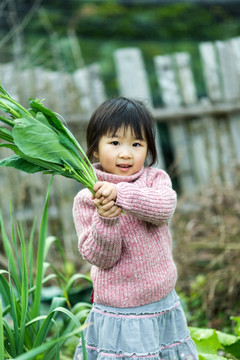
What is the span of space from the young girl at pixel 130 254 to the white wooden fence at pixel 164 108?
2.33m

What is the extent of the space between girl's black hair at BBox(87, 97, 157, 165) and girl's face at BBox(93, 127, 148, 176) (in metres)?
0.02

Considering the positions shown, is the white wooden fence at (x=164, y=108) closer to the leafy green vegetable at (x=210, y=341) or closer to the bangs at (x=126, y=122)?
the leafy green vegetable at (x=210, y=341)

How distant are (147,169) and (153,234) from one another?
30 centimetres

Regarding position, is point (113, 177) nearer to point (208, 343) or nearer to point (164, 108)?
point (208, 343)

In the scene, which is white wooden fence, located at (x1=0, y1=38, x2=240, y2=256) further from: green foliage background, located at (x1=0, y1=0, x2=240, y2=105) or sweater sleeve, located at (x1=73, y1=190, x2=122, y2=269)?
green foliage background, located at (x1=0, y1=0, x2=240, y2=105)

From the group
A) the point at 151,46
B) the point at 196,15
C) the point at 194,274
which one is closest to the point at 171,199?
the point at 194,274

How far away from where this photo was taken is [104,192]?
1.73 m

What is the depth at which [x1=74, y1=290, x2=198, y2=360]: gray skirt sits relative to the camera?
1900 millimetres

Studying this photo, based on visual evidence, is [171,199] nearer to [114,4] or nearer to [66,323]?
[66,323]

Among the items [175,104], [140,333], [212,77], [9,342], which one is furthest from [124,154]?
[212,77]

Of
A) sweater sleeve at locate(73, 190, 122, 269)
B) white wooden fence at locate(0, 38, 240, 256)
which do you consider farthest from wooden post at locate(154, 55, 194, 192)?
sweater sleeve at locate(73, 190, 122, 269)

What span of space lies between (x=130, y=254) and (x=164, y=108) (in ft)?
9.74

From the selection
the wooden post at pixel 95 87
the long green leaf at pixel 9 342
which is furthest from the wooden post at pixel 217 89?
the long green leaf at pixel 9 342

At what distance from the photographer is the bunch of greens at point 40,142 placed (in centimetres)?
168
